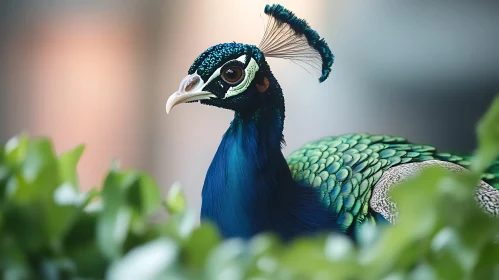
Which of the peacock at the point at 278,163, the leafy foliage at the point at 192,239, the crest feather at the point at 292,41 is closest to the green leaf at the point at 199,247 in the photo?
the leafy foliage at the point at 192,239

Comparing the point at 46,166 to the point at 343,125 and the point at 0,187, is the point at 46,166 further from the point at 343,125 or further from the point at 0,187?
the point at 343,125

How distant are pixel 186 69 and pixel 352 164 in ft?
1.33

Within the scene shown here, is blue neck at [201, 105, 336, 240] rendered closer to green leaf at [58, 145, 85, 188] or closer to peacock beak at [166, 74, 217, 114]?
peacock beak at [166, 74, 217, 114]

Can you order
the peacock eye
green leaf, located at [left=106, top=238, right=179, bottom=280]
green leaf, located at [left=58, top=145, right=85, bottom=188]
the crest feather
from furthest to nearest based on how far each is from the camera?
1. the crest feather
2. the peacock eye
3. green leaf, located at [left=58, top=145, right=85, bottom=188]
4. green leaf, located at [left=106, top=238, right=179, bottom=280]

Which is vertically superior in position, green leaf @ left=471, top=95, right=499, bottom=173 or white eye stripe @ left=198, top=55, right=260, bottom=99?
green leaf @ left=471, top=95, right=499, bottom=173

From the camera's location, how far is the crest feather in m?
1.13

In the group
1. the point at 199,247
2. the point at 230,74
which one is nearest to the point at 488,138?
the point at 199,247

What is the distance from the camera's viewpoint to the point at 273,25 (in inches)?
44.9

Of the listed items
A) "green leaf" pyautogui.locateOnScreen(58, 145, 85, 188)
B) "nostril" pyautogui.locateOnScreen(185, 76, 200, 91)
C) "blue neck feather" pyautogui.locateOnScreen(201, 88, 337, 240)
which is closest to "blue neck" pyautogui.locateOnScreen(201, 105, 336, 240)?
"blue neck feather" pyautogui.locateOnScreen(201, 88, 337, 240)

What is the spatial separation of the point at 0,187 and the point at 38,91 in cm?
112

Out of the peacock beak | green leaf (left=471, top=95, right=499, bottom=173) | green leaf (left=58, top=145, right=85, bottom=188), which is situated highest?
green leaf (left=471, top=95, right=499, bottom=173)

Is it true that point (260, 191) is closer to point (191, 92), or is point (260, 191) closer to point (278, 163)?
point (278, 163)

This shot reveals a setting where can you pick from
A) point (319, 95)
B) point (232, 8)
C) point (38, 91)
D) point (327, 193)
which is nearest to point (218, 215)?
point (327, 193)

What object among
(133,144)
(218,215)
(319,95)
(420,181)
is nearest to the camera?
(420,181)
